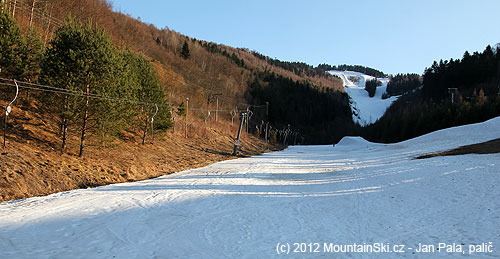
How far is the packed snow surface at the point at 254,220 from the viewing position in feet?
19.6

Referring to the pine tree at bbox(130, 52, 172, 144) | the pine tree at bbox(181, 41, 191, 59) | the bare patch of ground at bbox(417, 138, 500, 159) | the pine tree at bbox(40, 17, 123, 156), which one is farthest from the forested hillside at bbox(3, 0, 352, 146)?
the bare patch of ground at bbox(417, 138, 500, 159)

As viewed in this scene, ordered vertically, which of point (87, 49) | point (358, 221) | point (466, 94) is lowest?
point (358, 221)

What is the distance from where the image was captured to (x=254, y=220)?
8.30 meters

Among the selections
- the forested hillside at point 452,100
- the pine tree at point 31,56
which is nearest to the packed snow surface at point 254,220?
the pine tree at point 31,56

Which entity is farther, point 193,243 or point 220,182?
point 220,182

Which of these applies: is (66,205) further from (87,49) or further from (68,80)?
(87,49)

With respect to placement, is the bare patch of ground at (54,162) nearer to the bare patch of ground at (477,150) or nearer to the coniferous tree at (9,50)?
the coniferous tree at (9,50)

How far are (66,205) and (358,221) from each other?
1020 cm

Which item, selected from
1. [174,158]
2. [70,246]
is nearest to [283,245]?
[70,246]

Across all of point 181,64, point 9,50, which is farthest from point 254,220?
point 181,64

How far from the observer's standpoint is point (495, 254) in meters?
5.31

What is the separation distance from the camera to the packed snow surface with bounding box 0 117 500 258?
598 centimetres

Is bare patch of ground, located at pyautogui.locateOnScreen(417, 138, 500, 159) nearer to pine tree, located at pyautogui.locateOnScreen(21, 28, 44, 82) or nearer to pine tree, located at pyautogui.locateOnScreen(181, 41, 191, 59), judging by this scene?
pine tree, located at pyautogui.locateOnScreen(21, 28, 44, 82)

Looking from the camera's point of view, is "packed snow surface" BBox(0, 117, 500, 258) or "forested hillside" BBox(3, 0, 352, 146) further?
"forested hillside" BBox(3, 0, 352, 146)
